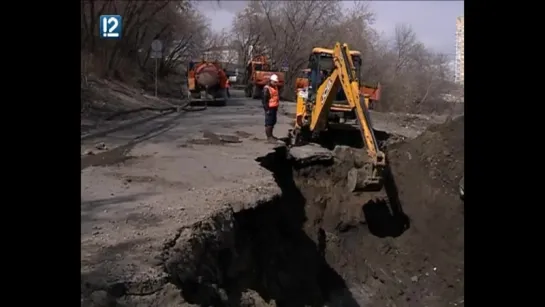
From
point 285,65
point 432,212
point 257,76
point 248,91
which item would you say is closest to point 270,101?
point 432,212

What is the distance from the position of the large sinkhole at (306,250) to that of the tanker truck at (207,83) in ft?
42.4

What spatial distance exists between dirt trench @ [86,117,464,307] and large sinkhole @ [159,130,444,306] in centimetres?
2

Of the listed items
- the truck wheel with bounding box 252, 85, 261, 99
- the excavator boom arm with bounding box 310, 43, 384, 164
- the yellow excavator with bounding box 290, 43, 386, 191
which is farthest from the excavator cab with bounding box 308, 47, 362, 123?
the truck wheel with bounding box 252, 85, 261, 99

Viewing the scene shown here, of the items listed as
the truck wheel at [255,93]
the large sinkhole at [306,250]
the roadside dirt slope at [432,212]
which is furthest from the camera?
the truck wheel at [255,93]

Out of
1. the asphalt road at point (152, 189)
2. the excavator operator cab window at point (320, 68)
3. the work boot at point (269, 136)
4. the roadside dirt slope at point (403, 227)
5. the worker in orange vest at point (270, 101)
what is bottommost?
the roadside dirt slope at point (403, 227)

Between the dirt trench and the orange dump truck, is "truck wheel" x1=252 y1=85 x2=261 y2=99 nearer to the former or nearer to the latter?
the orange dump truck

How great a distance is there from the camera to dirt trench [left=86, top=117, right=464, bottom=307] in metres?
6.24

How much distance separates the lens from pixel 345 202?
11055 millimetres

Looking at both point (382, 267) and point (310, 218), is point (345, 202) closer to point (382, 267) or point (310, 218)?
point (310, 218)

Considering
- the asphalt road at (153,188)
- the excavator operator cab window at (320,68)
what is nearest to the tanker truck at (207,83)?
the asphalt road at (153,188)

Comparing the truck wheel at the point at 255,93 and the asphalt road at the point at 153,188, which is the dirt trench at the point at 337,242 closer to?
the asphalt road at the point at 153,188

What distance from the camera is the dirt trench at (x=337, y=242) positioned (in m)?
6.24
